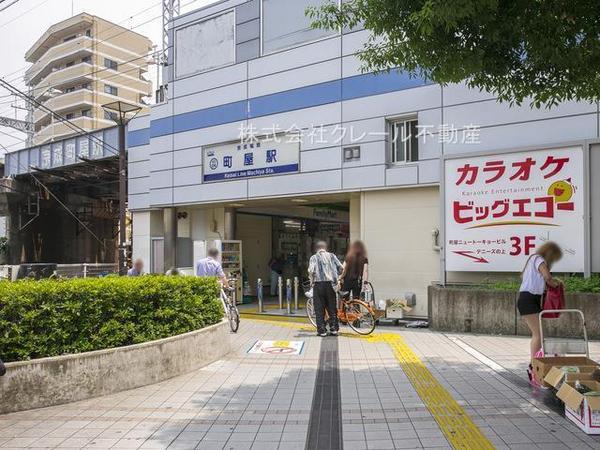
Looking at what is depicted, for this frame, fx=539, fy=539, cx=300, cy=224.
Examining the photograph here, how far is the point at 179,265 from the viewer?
1825 centimetres

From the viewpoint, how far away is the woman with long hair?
11758 mm

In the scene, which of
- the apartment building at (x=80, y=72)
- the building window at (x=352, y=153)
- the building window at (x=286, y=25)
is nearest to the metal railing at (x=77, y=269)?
the building window at (x=286, y=25)

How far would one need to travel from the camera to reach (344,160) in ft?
43.5

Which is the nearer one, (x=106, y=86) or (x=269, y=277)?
(x=269, y=277)

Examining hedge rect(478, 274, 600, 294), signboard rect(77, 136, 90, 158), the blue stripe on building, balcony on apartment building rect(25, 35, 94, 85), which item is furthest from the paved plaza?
balcony on apartment building rect(25, 35, 94, 85)

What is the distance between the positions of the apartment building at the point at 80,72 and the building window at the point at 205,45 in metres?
45.3

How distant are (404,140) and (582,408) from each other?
8.85 meters

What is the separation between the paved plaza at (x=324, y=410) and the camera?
4633mm

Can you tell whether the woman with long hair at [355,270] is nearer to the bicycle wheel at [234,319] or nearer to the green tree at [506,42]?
the bicycle wheel at [234,319]

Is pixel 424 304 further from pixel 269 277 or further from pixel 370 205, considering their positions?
pixel 269 277

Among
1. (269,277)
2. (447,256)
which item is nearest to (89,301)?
(447,256)

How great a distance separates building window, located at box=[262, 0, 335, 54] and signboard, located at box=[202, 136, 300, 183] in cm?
262

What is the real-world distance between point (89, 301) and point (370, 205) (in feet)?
26.2

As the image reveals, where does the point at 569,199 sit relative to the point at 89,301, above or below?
above
